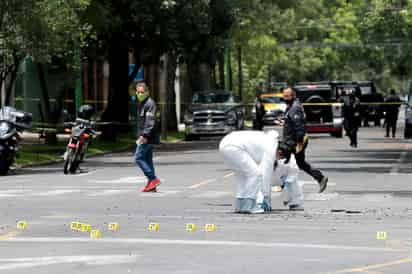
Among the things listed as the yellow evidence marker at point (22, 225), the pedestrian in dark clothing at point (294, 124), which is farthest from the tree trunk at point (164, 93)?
the yellow evidence marker at point (22, 225)

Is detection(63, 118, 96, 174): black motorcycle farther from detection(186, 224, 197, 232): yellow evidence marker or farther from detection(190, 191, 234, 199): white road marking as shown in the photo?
detection(186, 224, 197, 232): yellow evidence marker

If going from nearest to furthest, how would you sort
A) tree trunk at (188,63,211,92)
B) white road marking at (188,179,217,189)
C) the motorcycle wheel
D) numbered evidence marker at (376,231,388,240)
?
numbered evidence marker at (376,231,388,240) < white road marking at (188,179,217,189) < the motorcycle wheel < tree trunk at (188,63,211,92)

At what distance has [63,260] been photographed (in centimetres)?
1202

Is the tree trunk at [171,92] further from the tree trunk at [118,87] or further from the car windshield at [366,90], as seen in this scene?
the car windshield at [366,90]

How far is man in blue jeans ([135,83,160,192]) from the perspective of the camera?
2194 cm

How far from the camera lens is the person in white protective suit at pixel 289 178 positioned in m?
18.2

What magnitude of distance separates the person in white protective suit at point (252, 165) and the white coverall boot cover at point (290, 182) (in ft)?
2.14

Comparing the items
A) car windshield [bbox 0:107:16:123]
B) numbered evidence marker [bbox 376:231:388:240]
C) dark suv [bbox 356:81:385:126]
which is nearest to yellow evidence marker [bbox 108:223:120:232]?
numbered evidence marker [bbox 376:231:388:240]

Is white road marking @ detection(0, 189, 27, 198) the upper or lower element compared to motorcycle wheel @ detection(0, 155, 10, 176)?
upper

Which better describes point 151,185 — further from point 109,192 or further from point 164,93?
point 164,93

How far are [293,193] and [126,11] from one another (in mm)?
25804

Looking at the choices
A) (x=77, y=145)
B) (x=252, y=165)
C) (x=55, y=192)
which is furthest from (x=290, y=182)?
(x=77, y=145)

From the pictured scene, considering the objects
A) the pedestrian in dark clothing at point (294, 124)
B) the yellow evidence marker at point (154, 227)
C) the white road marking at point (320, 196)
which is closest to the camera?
the yellow evidence marker at point (154, 227)

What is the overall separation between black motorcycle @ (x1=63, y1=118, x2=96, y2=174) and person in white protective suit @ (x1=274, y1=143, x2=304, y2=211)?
407 inches
